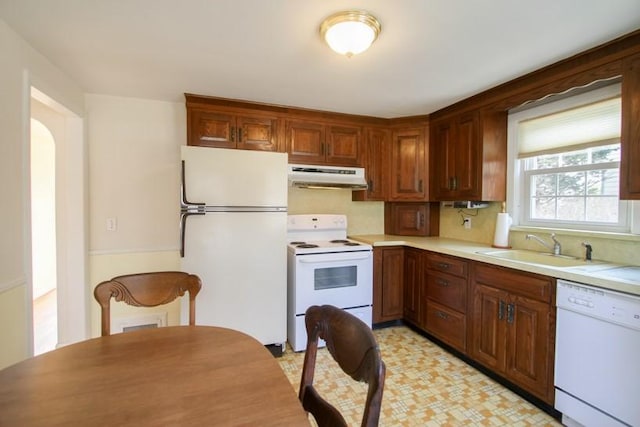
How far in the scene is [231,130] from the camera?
2.69 metres

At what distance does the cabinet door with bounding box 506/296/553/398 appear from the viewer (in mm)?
1782

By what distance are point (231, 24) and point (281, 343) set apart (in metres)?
2.35

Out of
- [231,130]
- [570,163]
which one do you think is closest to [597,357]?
[570,163]

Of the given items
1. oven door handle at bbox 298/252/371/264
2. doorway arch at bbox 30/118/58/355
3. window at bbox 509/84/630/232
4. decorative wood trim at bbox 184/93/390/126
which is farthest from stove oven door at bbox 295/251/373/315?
doorway arch at bbox 30/118/58/355

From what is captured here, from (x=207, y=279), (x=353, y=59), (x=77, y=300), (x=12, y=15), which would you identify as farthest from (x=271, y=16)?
(x=77, y=300)

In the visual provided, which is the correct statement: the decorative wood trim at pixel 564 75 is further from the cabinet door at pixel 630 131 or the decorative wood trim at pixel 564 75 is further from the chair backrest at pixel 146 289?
the chair backrest at pixel 146 289

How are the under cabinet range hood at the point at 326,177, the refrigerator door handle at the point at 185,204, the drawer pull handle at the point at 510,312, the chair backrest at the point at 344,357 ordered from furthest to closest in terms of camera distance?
the under cabinet range hood at the point at 326,177 → the refrigerator door handle at the point at 185,204 → the drawer pull handle at the point at 510,312 → the chair backrest at the point at 344,357

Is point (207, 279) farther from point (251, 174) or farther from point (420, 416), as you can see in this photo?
point (420, 416)

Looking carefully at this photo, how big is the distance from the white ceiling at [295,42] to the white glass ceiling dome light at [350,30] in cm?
5

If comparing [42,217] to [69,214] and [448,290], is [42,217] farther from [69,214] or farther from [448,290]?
[448,290]

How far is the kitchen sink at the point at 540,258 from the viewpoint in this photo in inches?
78.8

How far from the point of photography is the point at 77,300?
2.48 m

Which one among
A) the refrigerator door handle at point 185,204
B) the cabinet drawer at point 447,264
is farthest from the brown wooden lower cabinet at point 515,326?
the refrigerator door handle at point 185,204

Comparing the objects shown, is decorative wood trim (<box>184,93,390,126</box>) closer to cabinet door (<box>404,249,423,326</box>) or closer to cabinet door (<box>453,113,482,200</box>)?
cabinet door (<box>453,113,482,200</box>)
